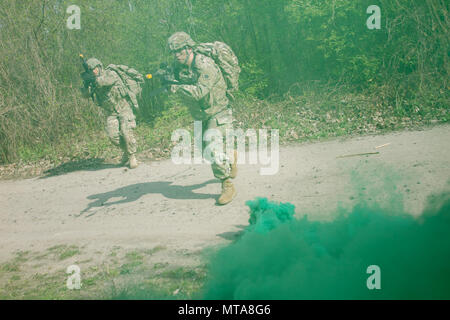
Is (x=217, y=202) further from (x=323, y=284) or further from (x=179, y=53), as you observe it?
(x=323, y=284)

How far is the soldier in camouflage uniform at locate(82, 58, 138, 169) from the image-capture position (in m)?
8.04

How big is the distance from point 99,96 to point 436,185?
6.25 m

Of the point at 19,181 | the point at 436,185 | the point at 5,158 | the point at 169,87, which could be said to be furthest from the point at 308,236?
the point at 5,158

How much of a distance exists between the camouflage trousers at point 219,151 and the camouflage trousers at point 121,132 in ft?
10.3

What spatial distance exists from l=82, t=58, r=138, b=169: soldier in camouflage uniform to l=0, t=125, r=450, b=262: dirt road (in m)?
0.62

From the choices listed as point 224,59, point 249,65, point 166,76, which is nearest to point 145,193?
point 166,76

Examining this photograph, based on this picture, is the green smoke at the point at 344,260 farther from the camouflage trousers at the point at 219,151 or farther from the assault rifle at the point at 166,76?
the assault rifle at the point at 166,76

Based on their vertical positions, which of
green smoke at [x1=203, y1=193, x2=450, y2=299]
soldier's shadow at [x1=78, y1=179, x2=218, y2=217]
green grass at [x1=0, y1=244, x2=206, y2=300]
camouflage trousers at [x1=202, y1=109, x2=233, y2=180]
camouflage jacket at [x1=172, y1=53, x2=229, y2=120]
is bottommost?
green grass at [x1=0, y1=244, x2=206, y2=300]

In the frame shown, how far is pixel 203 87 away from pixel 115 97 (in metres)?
3.77

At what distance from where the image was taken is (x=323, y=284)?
2459 mm

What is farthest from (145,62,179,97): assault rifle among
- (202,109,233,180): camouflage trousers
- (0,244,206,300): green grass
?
(0,244,206,300): green grass

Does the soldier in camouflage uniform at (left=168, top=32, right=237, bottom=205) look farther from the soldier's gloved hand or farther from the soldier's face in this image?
the soldier's face

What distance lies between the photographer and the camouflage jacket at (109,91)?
8.03m

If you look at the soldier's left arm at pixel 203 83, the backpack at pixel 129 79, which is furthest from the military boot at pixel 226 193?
the backpack at pixel 129 79
